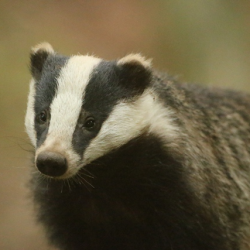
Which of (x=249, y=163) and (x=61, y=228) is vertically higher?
(x=249, y=163)

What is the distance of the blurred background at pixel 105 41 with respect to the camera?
21.0ft

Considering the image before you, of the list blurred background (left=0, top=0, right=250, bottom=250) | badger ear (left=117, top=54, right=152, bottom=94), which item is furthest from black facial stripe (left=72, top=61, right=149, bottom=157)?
blurred background (left=0, top=0, right=250, bottom=250)

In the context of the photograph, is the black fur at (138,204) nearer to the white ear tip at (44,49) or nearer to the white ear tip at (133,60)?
the white ear tip at (133,60)

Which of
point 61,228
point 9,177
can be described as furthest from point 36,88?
point 9,177

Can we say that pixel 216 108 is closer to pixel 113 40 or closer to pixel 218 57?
pixel 218 57

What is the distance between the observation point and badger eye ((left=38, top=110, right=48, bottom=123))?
3241 millimetres

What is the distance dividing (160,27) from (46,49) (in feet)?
14.7

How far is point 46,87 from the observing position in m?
3.33

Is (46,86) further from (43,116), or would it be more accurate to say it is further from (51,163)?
(51,163)

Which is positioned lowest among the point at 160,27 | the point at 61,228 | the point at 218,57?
the point at 61,228

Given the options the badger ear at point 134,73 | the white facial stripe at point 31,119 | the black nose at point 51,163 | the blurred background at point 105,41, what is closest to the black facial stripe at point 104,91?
the badger ear at point 134,73

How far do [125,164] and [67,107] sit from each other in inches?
19.1

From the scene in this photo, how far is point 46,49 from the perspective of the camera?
11.9 ft

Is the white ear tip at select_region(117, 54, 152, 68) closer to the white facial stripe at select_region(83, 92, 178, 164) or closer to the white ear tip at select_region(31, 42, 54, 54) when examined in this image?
the white facial stripe at select_region(83, 92, 178, 164)
